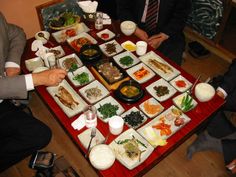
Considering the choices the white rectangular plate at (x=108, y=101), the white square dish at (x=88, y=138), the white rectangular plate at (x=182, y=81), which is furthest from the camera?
the white rectangular plate at (x=182, y=81)

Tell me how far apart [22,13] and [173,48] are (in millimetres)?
2495

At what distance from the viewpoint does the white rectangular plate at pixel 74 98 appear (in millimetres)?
2522

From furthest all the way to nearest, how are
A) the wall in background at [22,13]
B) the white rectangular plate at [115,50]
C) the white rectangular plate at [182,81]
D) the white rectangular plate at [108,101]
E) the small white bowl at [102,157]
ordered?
the wall in background at [22,13] < the white rectangular plate at [115,50] < the white rectangular plate at [182,81] < the white rectangular plate at [108,101] < the small white bowl at [102,157]

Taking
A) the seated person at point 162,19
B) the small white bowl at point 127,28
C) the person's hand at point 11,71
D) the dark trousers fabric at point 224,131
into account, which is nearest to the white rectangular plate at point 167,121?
the dark trousers fabric at point 224,131

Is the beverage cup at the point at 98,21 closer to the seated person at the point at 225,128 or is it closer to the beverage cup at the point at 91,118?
the beverage cup at the point at 91,118

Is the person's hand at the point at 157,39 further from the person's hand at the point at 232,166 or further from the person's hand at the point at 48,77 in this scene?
the person's hand at the point at 232,166

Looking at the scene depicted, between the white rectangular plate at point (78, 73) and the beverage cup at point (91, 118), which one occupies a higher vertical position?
the white rectangular plate at point (78, 73)

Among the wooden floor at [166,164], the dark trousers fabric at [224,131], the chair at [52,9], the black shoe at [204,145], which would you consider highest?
the chair at [52,9]

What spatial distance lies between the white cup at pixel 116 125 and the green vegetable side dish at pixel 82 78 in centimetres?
61

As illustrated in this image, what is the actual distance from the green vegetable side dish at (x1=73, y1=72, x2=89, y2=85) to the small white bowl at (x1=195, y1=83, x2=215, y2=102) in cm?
115

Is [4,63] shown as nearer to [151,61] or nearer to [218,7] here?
[151,61]

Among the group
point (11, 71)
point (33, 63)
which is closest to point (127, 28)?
point (33, 63)

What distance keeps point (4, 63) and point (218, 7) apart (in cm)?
371

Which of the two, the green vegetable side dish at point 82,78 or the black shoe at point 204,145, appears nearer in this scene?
the green vegetable side dish at point 82,78
